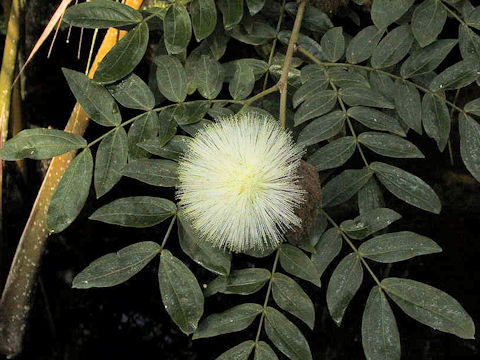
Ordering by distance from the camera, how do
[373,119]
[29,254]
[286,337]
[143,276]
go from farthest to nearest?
[143,276], [29,254], [373,119], [286,337]

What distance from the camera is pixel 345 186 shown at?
1091 mm

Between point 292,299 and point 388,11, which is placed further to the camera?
point 388,11

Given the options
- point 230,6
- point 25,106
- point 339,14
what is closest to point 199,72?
point 230,6

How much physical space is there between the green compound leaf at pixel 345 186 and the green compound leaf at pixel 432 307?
16 centimetres

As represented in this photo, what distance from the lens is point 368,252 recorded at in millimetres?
1026

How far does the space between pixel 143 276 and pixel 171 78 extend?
0.62m

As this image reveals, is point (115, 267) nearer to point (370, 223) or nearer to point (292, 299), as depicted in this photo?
point (292, 299)

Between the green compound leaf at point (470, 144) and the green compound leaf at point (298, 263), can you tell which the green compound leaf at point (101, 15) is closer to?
the green compound leaf at point (298, 263)

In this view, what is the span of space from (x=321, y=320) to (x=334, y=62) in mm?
575

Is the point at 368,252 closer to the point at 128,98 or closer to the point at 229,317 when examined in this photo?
the point at 229,317

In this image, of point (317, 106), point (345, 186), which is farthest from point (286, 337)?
point (317, 106)

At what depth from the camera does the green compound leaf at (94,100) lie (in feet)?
3.57

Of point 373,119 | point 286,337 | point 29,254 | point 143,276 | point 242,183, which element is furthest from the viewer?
point 143,276

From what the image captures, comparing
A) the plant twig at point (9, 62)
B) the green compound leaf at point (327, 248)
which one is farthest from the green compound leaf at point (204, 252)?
the plant twig at point (9, 62)
